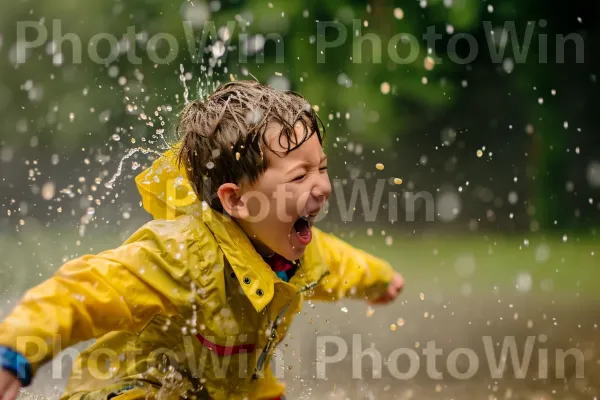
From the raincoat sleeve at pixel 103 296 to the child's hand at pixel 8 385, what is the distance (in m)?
0.05

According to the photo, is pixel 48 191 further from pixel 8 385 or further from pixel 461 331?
pixel 8 385

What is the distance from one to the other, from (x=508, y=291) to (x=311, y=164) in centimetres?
399

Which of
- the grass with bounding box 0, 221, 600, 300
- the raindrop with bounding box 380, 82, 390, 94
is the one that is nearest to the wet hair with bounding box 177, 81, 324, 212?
the grass with bounding box 0, 221, 600, 300

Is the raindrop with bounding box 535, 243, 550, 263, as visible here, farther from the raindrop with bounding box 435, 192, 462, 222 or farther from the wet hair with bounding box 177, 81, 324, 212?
the wet hair with bounding box 177, 81, 324, 212

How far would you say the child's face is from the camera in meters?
2.53

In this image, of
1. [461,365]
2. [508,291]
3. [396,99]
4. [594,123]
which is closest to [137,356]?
[461,365]

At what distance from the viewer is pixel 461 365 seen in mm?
4277

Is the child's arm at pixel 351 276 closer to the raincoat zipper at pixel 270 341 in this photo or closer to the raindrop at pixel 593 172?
the raincoat zipper at pixel 270 341

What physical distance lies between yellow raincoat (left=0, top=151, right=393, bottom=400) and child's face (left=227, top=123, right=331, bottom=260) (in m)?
0.08

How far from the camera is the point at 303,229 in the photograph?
8.52 feet

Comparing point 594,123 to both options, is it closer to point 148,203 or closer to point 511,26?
point 511,26

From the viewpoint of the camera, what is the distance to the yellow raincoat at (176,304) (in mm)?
2256

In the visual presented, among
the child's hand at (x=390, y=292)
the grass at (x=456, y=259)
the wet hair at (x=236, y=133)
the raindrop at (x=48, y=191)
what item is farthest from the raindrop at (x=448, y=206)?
the wet hair at (x=236, y=133)

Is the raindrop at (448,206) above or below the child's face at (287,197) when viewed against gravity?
below
